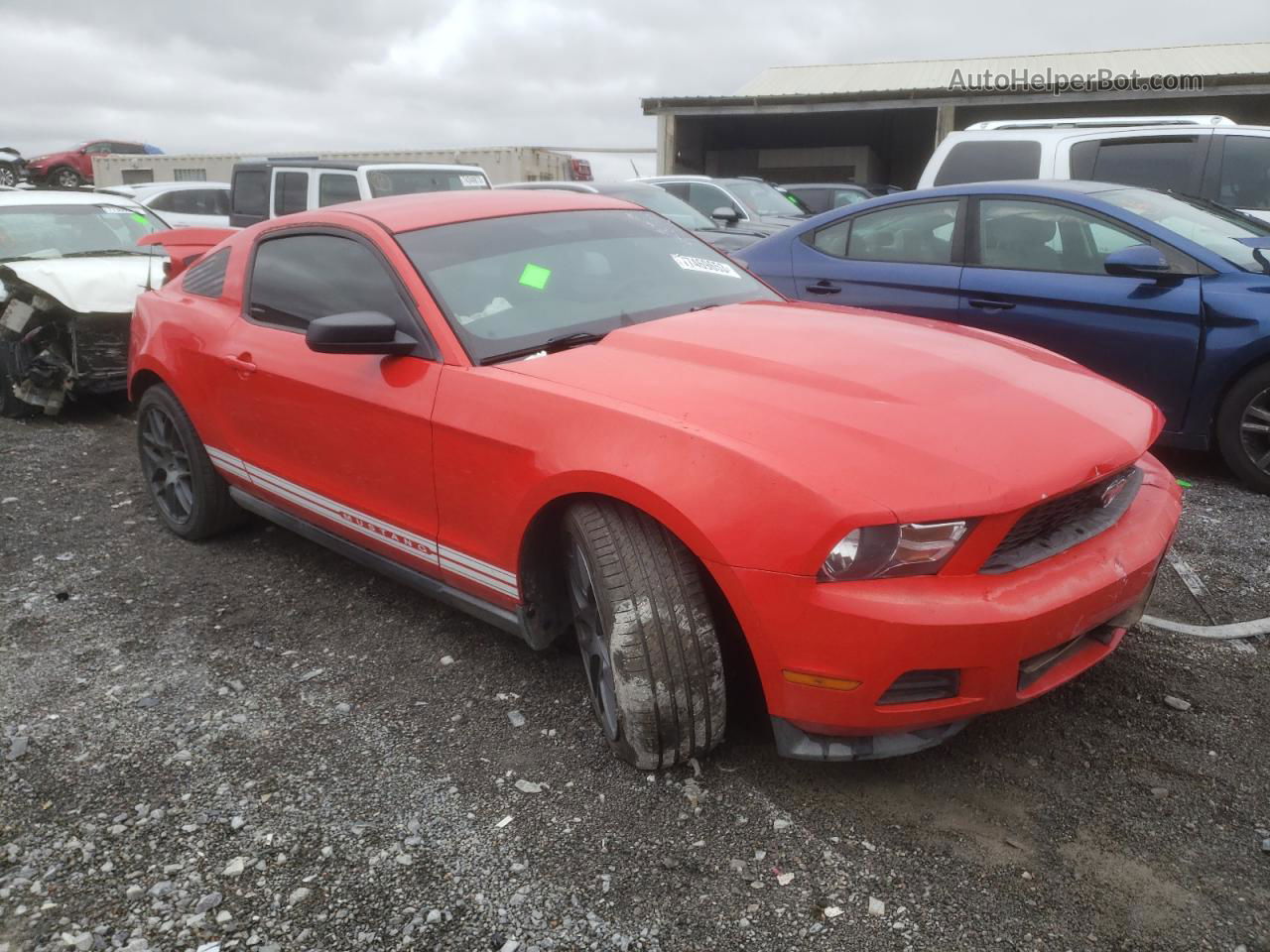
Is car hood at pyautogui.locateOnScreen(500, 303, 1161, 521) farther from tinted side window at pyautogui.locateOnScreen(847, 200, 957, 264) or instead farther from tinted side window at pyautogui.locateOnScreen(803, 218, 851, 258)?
tinted side window at pyautogui.locateOnScreen(803, 218, 851, 258)

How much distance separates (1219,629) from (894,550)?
5.79ft

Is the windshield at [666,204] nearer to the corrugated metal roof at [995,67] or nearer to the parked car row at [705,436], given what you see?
the parked car row at [705,436]

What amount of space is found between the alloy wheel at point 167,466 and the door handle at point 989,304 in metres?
3.77

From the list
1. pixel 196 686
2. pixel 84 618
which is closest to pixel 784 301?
pixel 196 686

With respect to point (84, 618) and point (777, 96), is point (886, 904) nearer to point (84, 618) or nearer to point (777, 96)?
point (84, 618)

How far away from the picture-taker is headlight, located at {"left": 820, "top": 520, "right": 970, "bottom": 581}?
80.7 inches

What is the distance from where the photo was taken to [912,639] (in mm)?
2033

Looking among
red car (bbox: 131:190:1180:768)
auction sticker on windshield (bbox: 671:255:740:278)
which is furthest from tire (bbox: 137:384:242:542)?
auction sticker on windshield (bbox: 671:255:740:278)

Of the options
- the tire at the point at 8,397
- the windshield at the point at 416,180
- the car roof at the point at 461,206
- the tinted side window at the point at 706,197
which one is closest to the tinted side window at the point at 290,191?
the windshield at the point at 416,180

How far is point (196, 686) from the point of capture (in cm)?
307

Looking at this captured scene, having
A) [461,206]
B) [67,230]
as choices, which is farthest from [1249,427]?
[67,230]

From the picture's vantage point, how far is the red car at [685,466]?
81.9 inches

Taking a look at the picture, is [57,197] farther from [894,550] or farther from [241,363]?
[894,550]

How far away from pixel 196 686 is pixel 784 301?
7.64ft
